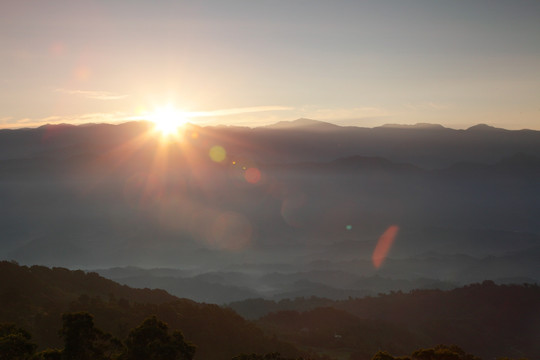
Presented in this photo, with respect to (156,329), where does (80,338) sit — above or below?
below

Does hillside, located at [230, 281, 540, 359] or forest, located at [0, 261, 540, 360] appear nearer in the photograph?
forest, located at [0, 261, 540, 360]

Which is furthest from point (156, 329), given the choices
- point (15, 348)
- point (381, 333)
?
point (381, 333)

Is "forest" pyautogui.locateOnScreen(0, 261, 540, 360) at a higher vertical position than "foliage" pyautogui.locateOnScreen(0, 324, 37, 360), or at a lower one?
lower

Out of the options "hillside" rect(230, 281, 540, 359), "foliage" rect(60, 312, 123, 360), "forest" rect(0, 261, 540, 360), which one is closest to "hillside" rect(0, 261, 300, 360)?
"forest" rect(0, 261, 540, 360)

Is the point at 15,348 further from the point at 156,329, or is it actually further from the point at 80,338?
the point at 156,329

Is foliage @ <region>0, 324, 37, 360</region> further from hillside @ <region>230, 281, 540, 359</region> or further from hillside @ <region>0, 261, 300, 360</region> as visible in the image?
hillside @ <region>230, 281, 540, 359</region>

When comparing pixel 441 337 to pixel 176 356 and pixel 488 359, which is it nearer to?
pixel 488 359

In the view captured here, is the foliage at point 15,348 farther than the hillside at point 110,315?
No

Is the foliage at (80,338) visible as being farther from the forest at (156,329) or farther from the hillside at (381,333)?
the hillside at (381,333)

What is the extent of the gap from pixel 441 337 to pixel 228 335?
4546 inches

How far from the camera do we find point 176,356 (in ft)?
110

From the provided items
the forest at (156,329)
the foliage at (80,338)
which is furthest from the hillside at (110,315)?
the foliage at (80,338)

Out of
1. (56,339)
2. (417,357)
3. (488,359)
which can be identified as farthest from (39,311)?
(488,359)

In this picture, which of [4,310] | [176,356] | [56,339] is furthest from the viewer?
[4,310]
